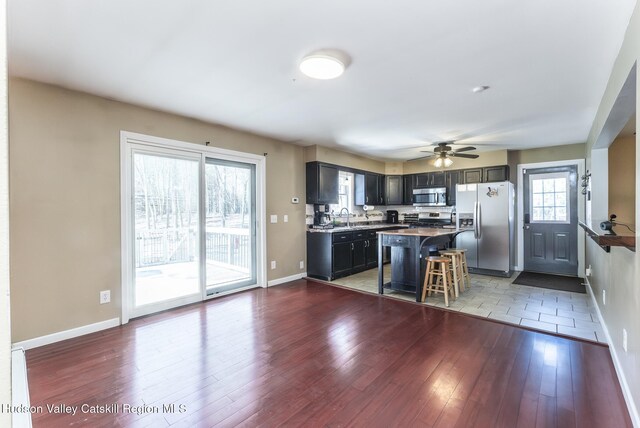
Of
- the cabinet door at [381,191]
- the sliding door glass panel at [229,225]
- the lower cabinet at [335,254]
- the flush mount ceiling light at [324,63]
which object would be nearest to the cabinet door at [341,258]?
the lower cabinet at [335,254]

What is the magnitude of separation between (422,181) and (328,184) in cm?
262

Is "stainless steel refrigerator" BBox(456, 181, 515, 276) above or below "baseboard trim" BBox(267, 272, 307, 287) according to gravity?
above

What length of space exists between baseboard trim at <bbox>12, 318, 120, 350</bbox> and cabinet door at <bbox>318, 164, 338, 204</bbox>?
3541 millimetres

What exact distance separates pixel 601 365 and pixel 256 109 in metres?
4.06

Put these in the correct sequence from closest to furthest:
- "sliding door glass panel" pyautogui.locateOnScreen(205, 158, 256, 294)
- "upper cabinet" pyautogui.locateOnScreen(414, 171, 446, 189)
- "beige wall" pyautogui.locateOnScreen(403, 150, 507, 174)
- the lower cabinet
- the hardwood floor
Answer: the hardwood floor → "sliding door glass panel" pyautogui.locateOnScreen(205, 158, 256, 294) → the lower cabinet → "beige wall" pyautogui.locateOnScreen(403, 150, 507, 174) → "upper cabinet" pyautogui.locateOnScreen(414, 171, 446, 189)

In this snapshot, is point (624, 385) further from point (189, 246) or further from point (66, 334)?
point (66, 334)

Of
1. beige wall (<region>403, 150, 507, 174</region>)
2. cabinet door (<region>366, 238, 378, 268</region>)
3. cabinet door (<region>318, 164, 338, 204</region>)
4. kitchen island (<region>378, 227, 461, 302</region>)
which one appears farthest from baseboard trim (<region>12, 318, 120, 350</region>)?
beige wall (<region>403, 150, 507, 174</region>)

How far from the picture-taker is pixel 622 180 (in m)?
3.85

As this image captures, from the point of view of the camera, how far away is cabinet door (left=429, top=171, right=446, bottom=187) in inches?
261

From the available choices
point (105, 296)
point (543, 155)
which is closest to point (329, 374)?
point (105, 296)

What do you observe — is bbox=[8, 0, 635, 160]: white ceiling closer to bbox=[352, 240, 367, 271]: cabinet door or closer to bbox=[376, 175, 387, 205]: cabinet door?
bbox=[352, 240, 367, 271]: cabinet door

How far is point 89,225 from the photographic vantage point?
3.09 m

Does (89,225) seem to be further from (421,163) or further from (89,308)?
(421,163)

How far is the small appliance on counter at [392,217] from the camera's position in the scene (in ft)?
25.2
